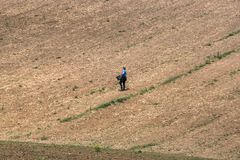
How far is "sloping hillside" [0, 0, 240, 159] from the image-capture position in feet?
154

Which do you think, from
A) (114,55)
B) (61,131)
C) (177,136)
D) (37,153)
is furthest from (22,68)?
(37,153)

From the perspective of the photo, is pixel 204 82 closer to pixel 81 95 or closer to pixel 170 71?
pixel 170 71

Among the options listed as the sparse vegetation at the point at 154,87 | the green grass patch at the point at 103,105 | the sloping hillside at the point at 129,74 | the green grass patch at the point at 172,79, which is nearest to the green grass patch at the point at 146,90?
the sparse vegetation at the point at 154,87

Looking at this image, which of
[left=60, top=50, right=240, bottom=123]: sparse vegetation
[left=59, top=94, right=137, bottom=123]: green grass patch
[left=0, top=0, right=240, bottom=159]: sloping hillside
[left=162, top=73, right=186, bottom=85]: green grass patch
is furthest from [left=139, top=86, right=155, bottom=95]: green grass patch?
[left=162, top=73, right=186, bottom=85]: green grass patch

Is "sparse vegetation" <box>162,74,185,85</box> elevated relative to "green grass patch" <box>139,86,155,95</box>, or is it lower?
elevated

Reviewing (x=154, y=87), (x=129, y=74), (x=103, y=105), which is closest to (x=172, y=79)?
(x=154, y=87)

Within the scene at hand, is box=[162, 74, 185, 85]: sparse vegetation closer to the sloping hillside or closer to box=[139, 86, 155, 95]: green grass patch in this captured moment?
the sloping hillside

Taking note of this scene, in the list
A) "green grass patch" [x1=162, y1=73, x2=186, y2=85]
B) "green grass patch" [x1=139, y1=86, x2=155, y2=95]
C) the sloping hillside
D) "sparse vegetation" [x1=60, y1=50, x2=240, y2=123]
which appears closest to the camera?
the sloping hillside

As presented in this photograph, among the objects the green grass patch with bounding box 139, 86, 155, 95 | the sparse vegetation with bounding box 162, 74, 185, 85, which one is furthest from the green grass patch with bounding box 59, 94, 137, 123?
the sparse vegetation with bounding box 162, 74, 185, 85

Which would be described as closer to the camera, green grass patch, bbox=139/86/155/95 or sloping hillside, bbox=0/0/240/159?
sloping hillside, bbox=0/0/240/159

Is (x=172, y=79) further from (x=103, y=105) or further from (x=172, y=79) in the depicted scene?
(x=103, y=105)

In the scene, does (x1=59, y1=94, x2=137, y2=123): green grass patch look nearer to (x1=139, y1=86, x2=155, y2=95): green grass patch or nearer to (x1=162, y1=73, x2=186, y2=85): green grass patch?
(x1=139, y1=86, x2=155, y2=95): green grass patch

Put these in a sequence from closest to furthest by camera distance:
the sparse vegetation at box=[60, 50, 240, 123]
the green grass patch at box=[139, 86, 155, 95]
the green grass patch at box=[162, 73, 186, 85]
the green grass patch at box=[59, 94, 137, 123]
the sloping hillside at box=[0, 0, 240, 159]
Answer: the sloping hillside at box=[0, 0, 240, 159] < the green grass patch at box=[59, 94, 137, 123] < the sparse vegetation at box=[60, 50, 240, 123] < the green grass patch at box=[139, 86, 155, 95] < the green grass patch at box=[162, 73, 186, 85]

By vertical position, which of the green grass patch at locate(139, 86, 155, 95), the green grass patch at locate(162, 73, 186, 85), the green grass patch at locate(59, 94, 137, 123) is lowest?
the green grass patch at locate(59, 94, 137, 123)
